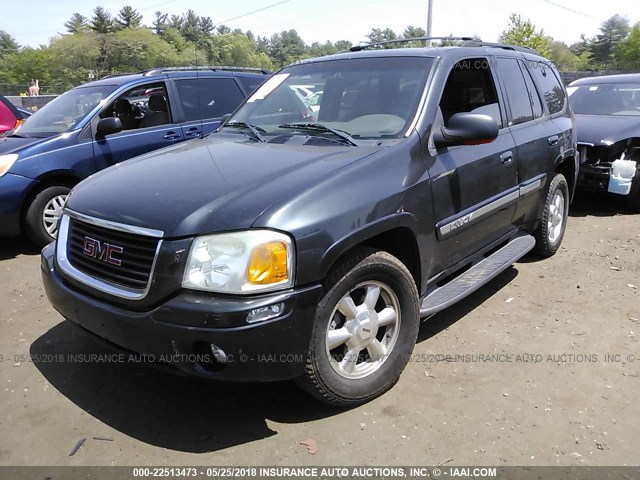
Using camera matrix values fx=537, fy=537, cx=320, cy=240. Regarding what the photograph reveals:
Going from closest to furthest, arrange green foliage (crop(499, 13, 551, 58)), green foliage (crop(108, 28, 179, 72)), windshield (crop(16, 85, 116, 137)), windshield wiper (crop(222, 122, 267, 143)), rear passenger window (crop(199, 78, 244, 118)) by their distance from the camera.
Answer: windshield wiper (crop(222, 122, 267, 143))
windshield (crop(16, 85, 116, 137))
rear passenger window (crop(199, 78, 244, 118))
green foliage (crop(499, 13, 551, 58))
green foliage (crop(108, 28, 179, 72))

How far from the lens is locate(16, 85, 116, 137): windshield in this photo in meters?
6.08

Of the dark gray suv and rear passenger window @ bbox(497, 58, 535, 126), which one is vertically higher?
rear passenger window @ bbox(497, 58, 535, 126)

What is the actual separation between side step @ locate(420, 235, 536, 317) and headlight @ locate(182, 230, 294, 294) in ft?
3.73

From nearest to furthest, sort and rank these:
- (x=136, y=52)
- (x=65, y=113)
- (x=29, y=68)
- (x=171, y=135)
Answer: (x=65, y=113) → (x=171, y=135) → (x=136, y=52) → (x=29, y=68)

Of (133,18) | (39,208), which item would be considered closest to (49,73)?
(133,18)

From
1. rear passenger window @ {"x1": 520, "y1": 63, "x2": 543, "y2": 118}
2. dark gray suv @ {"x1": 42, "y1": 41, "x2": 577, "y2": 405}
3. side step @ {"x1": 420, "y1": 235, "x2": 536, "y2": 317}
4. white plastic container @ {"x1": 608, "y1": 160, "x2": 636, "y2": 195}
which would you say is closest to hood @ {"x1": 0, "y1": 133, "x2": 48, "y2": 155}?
dark gray suv @ {"x1": 42, "y1": 41, "x2": 577, "y2": 405}

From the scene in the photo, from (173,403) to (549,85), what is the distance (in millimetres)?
4415

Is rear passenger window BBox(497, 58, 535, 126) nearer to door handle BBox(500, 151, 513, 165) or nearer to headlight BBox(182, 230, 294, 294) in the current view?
door handle BBox(500, 151, 513, 165)

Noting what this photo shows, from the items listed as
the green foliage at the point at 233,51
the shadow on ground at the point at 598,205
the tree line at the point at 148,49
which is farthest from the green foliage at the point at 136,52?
the shadow on ground at the point at 598,205

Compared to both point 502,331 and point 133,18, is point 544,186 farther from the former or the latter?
point 133,18

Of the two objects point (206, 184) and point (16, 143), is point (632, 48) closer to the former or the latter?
point (16, 143)

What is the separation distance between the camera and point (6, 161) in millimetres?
5465

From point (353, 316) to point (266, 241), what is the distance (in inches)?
27.3

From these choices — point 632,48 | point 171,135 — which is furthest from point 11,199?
point 632,48
